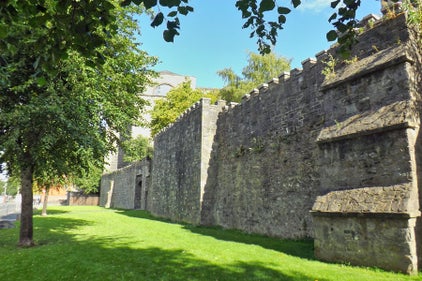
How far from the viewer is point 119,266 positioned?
22.0ft

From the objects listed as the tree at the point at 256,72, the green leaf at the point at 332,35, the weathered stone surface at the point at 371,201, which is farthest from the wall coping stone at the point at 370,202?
the tree at the point at 256,72

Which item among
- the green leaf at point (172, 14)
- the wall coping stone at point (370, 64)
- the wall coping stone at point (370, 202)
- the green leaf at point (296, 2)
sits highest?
the wall coping stone at point (370, 64)

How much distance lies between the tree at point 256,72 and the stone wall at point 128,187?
38.1ft

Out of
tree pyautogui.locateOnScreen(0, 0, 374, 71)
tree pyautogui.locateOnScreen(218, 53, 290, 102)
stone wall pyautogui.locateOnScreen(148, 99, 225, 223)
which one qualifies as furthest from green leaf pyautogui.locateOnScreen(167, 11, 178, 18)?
tree pyautogui.locateOnScreen(218, 53, 290, 102)

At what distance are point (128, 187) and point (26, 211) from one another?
78.9ft

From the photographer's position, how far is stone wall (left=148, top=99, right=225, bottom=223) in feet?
52.1

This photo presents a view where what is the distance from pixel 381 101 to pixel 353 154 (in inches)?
46.0

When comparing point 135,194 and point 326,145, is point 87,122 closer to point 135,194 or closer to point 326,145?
point 326,145

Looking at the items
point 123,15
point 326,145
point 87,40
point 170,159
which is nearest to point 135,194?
point 170,159

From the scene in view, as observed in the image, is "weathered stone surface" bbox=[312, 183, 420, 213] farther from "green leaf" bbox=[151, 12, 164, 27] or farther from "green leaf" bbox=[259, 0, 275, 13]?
"green leaf" bbox=[151, 12, 164, 27]

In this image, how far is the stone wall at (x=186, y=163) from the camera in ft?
52.1

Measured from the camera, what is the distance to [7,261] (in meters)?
7.60

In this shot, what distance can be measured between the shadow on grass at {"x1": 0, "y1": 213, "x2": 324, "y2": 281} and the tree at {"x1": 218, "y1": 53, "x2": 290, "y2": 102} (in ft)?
86.9

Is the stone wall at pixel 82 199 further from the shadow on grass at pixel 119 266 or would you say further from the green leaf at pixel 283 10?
the green leaf at pixel 283 10
